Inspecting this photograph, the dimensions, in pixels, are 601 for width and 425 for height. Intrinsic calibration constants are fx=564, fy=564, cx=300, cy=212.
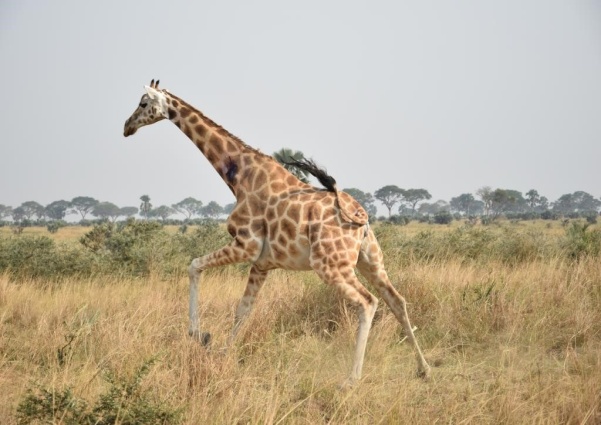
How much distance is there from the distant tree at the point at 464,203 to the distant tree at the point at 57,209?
64.3 meters

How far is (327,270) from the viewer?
4938mm

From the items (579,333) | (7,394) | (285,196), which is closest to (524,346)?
(579,333)

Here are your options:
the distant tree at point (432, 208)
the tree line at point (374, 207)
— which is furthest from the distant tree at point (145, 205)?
the distant tree at point (432, 208)

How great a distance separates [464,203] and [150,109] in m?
93.8

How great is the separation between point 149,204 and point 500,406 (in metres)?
89.1

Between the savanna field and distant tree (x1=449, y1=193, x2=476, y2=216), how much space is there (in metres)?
88.2

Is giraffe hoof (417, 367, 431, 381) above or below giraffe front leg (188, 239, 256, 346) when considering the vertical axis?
below

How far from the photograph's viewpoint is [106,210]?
94062mm

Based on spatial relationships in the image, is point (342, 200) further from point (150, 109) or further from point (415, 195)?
point (415, 195)

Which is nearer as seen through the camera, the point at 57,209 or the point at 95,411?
the point at 95,411

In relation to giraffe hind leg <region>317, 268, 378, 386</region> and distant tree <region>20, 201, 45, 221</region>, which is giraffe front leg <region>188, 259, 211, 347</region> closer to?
giraffe hind leg <region>317, 268, 378, 386</region>

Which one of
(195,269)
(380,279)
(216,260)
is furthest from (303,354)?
(195,269)

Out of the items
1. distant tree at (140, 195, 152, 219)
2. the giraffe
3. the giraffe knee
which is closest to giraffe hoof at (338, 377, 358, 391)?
the giraffe

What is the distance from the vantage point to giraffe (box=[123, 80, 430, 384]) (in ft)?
16.3
